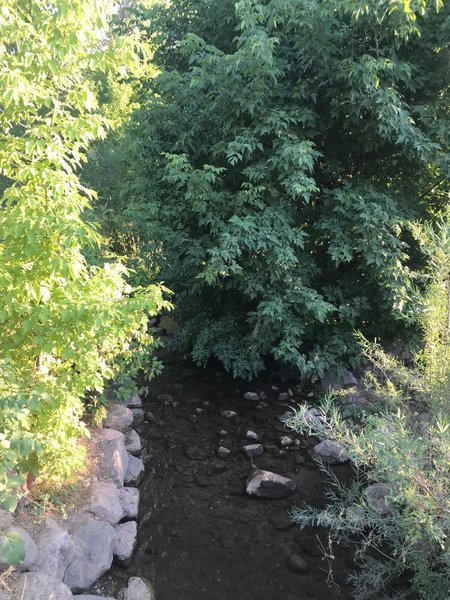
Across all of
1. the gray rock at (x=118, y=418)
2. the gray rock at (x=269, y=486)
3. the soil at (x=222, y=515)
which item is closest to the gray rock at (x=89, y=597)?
the soil at (x=222, y=515)

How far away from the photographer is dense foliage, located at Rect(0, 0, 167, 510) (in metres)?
2.85

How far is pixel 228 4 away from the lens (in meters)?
6.30

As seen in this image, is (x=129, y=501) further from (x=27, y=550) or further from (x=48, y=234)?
(x=48, y=234)

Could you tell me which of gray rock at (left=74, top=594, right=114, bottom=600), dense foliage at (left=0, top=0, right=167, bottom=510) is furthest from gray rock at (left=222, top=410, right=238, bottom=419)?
gray rock at (left=74, top=594, right=114, bottom=600)

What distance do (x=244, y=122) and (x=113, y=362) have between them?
321 cm

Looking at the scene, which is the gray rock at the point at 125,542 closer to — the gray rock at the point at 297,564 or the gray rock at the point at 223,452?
the gray rock at the point at 297,564

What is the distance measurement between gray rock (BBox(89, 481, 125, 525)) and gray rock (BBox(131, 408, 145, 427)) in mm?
1691

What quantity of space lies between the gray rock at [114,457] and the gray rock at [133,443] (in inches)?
9.6

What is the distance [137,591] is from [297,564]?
128cm

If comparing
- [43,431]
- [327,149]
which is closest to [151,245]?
[327,149]

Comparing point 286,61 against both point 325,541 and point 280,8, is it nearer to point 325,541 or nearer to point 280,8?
point 280,8

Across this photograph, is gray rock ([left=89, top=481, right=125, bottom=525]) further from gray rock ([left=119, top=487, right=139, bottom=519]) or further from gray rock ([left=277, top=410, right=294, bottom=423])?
gray rock ([left=277, top=410, right=294, bottom=423])

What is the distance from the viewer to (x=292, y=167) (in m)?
5.48

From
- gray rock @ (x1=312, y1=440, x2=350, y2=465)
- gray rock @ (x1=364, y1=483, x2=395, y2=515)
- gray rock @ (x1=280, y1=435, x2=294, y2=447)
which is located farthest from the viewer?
gray rock @ (x1=280, y1=435, x2=294, y2=447)
